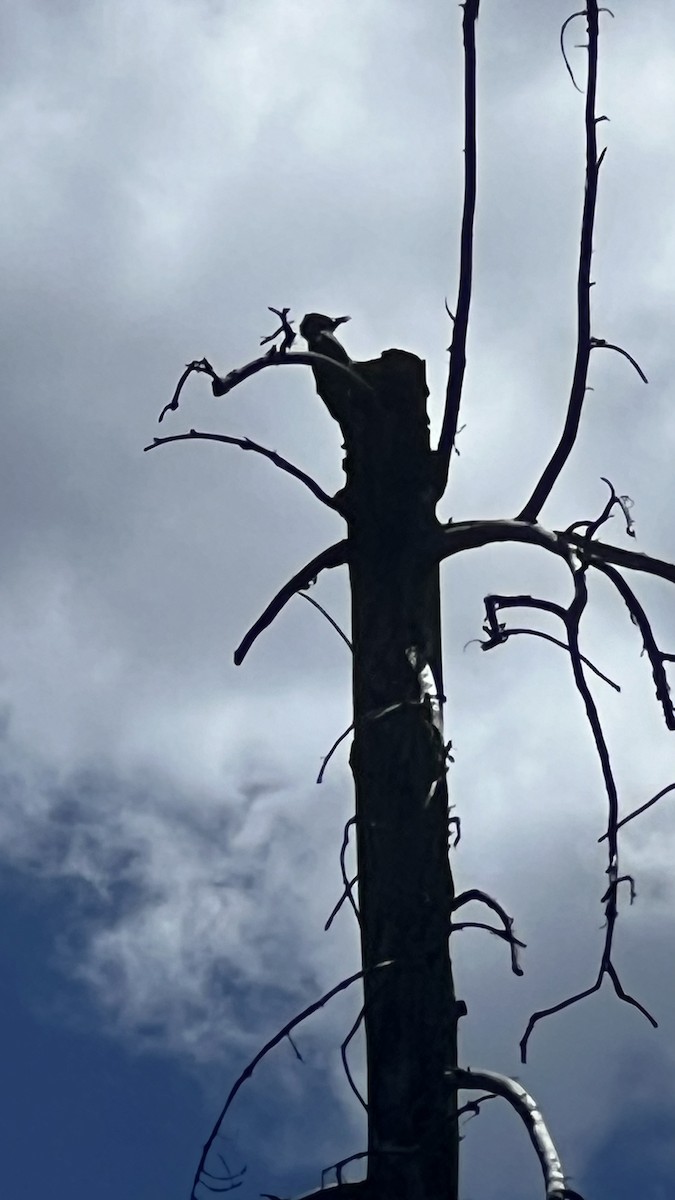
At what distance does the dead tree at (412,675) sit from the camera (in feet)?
12.6

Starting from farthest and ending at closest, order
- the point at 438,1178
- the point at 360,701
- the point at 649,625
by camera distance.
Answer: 1. the point at 649,625
2. the point at 360,701
3. the point at 438,1178

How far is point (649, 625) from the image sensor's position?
457 centimetres

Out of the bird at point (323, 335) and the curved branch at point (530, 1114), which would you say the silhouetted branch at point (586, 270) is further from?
the curved branch at point (530, 1114)

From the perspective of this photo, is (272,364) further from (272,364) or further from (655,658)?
(655,658)

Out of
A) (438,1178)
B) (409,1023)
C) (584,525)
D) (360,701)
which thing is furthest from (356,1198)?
(584,525)

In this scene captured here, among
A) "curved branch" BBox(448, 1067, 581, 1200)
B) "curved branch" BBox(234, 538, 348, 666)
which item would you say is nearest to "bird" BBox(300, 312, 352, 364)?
"curved branch" BBox(234, 538, 348, 666)

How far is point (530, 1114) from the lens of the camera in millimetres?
3768

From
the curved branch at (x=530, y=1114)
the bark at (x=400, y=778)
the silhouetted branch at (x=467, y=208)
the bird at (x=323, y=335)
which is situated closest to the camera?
the curved branch at (x=530, y=1114)

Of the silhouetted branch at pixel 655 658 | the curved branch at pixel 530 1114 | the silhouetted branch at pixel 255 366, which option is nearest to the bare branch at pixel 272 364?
the silhouetted branch at pixel 255 366

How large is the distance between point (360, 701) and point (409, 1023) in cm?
95

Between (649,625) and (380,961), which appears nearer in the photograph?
(380,961)

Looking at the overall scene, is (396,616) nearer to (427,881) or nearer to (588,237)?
(427,881)

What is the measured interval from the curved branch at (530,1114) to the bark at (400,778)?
5 centimetres

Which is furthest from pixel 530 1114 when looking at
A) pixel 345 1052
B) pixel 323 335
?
pixel 323 335
